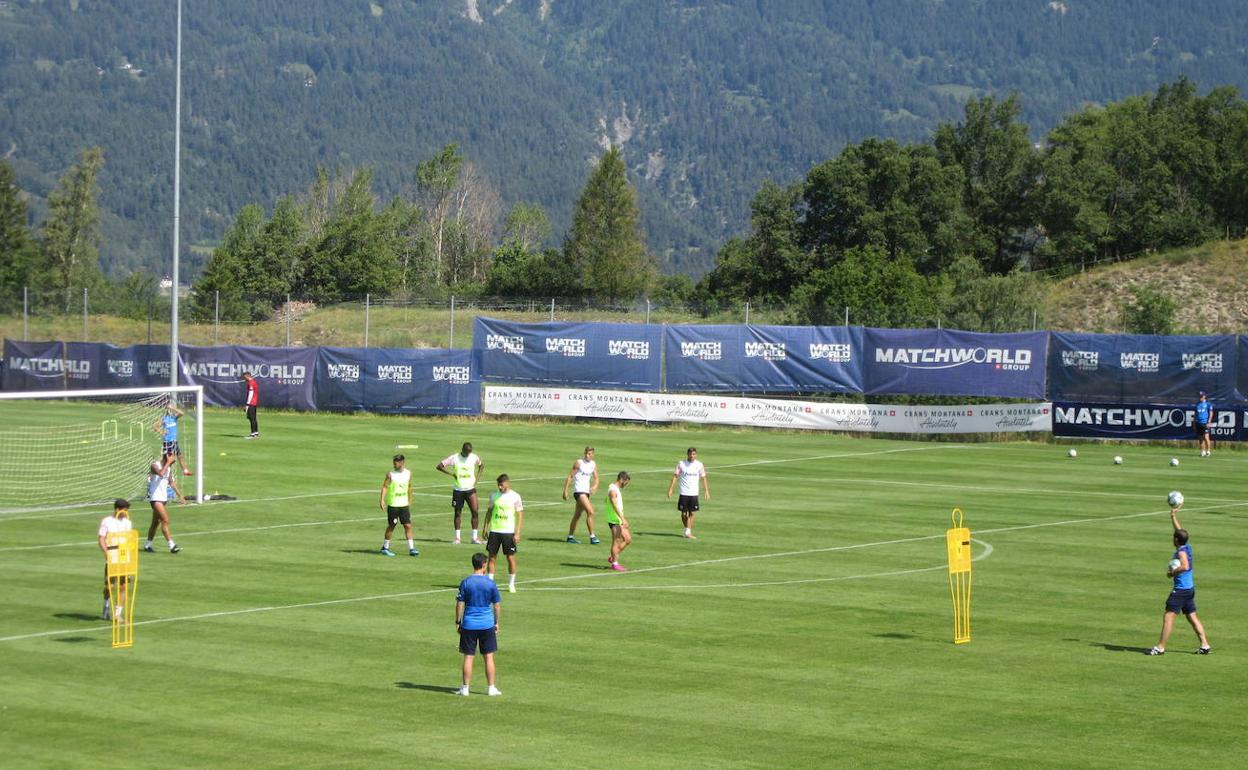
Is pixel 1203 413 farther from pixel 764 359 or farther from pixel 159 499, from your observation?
pixel 159 499

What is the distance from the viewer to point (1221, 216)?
367ft

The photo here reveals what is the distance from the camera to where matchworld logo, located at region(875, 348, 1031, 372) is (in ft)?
180

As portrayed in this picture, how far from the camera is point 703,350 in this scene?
5856 centimetres

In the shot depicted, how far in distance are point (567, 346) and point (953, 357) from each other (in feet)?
47.0

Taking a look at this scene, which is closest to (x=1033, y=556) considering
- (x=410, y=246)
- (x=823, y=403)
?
(x=823, y=403)

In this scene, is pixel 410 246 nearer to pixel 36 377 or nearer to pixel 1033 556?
pixel 36 377

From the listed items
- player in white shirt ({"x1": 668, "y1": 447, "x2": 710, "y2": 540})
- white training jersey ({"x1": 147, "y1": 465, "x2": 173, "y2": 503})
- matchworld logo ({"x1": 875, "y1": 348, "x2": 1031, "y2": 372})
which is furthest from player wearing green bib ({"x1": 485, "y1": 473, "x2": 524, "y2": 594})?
matchworld logo ({"x1": 875, "y1": 348, "x2": 1031, "y2": 372})

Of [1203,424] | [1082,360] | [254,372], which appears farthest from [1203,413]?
[254,372]

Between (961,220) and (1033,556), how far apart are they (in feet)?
297

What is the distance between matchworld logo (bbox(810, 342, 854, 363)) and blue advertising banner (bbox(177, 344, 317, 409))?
19535mm

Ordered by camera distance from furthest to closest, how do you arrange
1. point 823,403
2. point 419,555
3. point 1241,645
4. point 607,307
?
point 607,307, point 823,403, point 419,555, point 1241,645

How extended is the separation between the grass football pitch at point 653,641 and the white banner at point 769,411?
613 inches

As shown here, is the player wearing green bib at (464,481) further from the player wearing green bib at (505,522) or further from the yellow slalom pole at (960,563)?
the yellow slalom pole at (960,563)

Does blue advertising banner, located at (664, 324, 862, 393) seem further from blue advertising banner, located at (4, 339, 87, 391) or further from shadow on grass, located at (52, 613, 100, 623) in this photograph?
shadow on grass, located at (52, 613, 100, 623)
